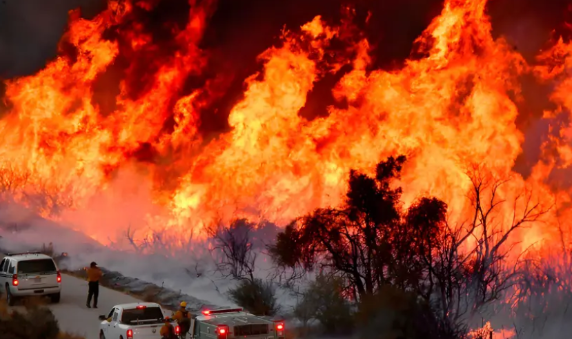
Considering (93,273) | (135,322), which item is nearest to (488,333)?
(135,322)

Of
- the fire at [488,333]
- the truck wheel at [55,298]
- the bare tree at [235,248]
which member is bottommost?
the fire at [488,333]

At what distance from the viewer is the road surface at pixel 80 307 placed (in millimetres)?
31989

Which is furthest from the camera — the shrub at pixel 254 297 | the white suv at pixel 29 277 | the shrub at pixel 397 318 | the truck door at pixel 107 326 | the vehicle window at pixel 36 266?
the shrub at pixel 254 297

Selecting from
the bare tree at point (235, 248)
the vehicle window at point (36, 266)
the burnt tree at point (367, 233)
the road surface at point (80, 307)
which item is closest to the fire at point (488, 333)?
the burnt tree at point (367, 233)

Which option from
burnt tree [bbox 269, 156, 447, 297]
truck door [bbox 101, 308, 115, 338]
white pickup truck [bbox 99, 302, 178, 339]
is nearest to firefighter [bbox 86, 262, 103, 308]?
burnt tree [bbox 269, 156, 447, 297]

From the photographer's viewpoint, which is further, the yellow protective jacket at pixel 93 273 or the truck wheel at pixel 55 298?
the truck wheel at pixel 55 298

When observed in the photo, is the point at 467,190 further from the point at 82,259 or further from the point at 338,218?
the point at 82,259

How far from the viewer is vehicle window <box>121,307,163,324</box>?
26953 mm

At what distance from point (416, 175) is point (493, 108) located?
4.57m

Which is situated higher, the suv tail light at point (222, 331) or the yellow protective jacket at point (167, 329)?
the yellow protective jacket at point (167, 329)

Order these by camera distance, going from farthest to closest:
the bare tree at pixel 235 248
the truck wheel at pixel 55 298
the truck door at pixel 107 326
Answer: the bare tree at pixel 235 248
the truck wheel at pixel 55 298
the truck door at pixel 107 326

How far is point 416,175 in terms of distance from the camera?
4459 centimetres

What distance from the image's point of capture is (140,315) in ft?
89.0

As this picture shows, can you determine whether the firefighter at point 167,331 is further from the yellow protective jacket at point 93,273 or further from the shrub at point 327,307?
the yellow protective jacket at point 93,273
